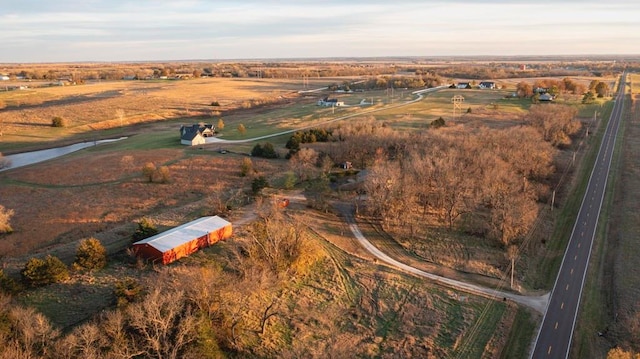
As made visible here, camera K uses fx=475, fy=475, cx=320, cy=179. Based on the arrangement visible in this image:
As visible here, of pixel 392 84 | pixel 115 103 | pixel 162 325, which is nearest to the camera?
pixel 162 325

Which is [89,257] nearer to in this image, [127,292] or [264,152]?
[127,292]

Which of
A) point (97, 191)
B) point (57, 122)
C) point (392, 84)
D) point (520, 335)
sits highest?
point (57, 122)

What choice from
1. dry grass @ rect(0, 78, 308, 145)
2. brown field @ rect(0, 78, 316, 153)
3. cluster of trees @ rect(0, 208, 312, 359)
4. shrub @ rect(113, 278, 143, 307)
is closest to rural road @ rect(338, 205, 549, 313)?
cluster of trees @ rect(0, 208, 312, 359)

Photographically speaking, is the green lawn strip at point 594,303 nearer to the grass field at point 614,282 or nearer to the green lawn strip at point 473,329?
the grass field at point 614,282

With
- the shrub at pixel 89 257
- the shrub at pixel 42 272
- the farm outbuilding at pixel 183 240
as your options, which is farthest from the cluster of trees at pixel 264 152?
the shrub at pixel 42 272

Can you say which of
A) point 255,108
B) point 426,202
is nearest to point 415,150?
point 426,202

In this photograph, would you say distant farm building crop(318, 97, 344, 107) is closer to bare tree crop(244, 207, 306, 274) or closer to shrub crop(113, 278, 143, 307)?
bare tree crop(244, 207, 306, 274)

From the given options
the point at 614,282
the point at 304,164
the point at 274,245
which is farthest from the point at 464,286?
the point at 304,164
